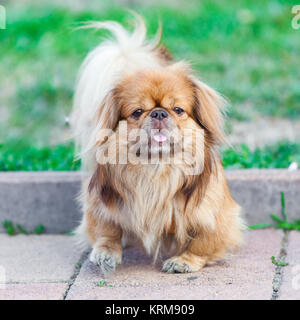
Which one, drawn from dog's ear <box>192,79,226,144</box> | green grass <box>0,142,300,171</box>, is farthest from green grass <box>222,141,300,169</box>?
dog's ear <box>192,79,226,144</box>

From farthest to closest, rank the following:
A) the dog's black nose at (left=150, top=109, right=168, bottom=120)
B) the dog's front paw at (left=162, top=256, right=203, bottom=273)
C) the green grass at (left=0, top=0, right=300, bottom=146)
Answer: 1. the green grass at (left=0, top=0, right=300, bottom=146)
2. the dog's front paw at (left=162, top=256, right=203, bottom=273)
3. the dog's black nose at (left=150, top=109, right=168, bottom=120)

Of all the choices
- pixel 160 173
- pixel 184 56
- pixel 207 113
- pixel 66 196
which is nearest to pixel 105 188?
pixel 160 173

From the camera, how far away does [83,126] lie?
3854mm

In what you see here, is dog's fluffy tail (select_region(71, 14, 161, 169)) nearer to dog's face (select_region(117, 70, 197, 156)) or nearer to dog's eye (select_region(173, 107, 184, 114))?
dog's face (select_region(117, 70, 197, 156))

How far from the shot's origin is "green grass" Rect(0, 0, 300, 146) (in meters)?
5.53

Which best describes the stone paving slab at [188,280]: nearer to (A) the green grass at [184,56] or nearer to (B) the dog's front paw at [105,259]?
(B) the dog's front paw at [105,259]

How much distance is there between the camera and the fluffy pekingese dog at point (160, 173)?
10.4ft

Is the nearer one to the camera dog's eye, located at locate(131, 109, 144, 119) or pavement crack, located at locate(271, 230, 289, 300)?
pavement crack, located at locate(271, 230, 289, 300)

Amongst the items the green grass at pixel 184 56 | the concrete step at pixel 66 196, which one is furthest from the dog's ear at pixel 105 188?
the green grass at pixel 184 56

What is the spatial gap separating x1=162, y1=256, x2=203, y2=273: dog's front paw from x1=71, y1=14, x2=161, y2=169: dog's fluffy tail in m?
0.69

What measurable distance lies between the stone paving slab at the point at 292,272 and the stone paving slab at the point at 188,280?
0.22 ft

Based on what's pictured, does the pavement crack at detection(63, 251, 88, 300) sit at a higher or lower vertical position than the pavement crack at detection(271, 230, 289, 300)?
lower
